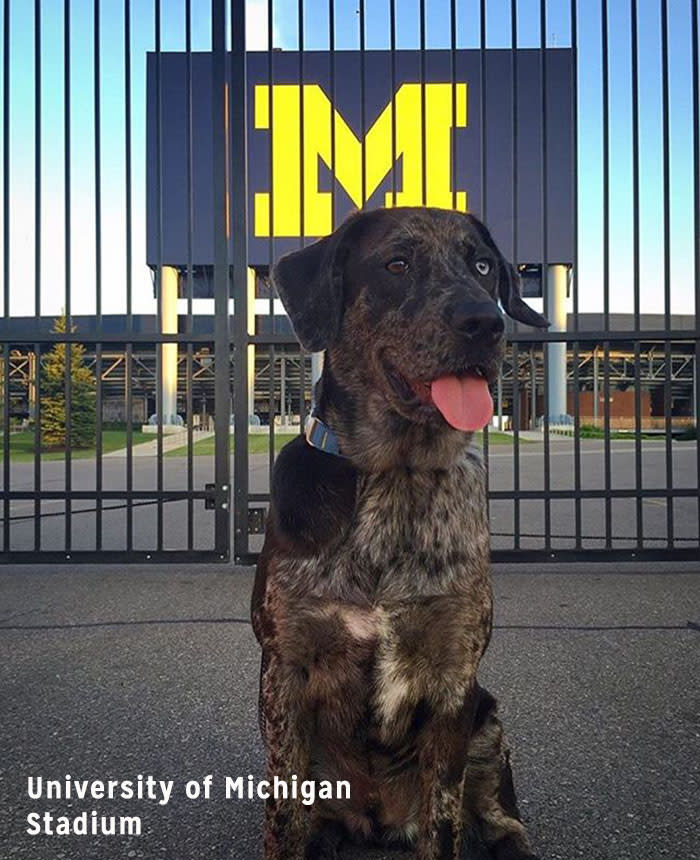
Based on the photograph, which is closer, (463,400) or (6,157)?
(463,400)

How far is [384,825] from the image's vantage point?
1.65m

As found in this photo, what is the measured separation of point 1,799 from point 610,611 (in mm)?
3007

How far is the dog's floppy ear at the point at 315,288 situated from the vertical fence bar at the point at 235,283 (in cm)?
253

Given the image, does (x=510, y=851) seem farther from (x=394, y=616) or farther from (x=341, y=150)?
(x=341, y=150)

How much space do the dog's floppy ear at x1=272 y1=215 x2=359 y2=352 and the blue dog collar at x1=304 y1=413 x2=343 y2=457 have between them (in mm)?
218

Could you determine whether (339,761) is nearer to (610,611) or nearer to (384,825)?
(384,825)

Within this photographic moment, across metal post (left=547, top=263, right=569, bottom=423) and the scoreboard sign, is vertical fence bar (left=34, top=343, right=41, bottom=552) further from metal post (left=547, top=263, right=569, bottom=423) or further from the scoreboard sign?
metal post (left=547, top=263, right=569, bottom=423)

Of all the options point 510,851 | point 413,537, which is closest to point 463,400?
point 413,537

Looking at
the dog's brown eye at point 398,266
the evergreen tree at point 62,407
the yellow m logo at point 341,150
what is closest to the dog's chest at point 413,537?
the dog's brown eye at point 398,266

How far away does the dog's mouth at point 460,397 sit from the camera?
66.5 inches

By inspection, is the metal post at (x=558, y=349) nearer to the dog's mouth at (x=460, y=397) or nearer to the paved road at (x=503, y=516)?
the paved road at (x=503, y=516)

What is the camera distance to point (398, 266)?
75.4 inches

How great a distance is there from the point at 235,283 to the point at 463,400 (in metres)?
3.13

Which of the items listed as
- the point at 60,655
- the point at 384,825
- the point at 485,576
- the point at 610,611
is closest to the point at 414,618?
the point at 485,576
